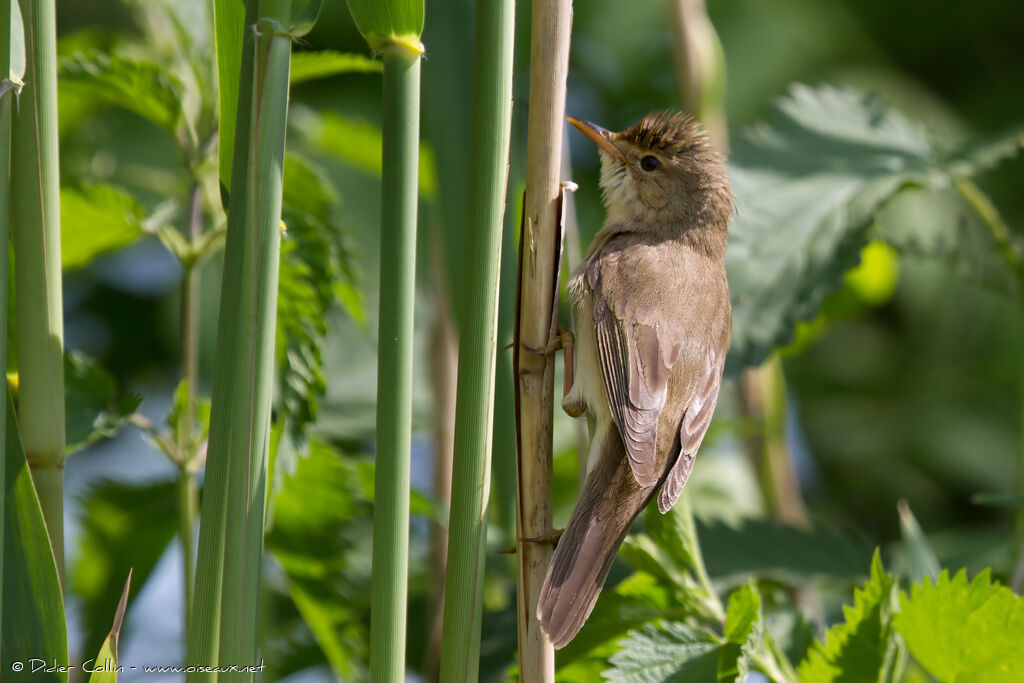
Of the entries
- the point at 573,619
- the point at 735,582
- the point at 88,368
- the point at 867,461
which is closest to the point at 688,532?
the point at 573,619

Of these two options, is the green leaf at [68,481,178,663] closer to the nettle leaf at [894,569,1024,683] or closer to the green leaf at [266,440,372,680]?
the green leaf at [266,440,372,680]

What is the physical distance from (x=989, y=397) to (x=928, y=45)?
139cm

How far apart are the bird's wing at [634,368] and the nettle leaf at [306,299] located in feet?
1.54

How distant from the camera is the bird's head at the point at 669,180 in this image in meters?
2.42

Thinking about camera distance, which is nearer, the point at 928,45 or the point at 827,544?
the point at 827,544

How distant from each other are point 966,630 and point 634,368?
74cm

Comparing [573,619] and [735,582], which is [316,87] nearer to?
[735,582]

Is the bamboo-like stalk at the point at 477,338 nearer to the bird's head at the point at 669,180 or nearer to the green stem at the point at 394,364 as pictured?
the green stem at the point at 394,364

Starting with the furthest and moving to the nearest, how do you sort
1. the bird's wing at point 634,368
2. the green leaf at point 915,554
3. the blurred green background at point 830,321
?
the blurred green background at point 830,321
the bird's wing at point 634,368
the green leaf at point 915,554

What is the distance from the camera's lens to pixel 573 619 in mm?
1303

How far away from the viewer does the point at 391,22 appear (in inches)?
40.4

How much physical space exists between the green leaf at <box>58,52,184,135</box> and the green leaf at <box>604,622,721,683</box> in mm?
1149

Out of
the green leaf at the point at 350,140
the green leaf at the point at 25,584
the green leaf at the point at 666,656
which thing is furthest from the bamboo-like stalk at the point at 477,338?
the green leaf at the point at 350,140

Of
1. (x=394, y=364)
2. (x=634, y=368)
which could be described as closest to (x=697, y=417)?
(x=634, y=368)
